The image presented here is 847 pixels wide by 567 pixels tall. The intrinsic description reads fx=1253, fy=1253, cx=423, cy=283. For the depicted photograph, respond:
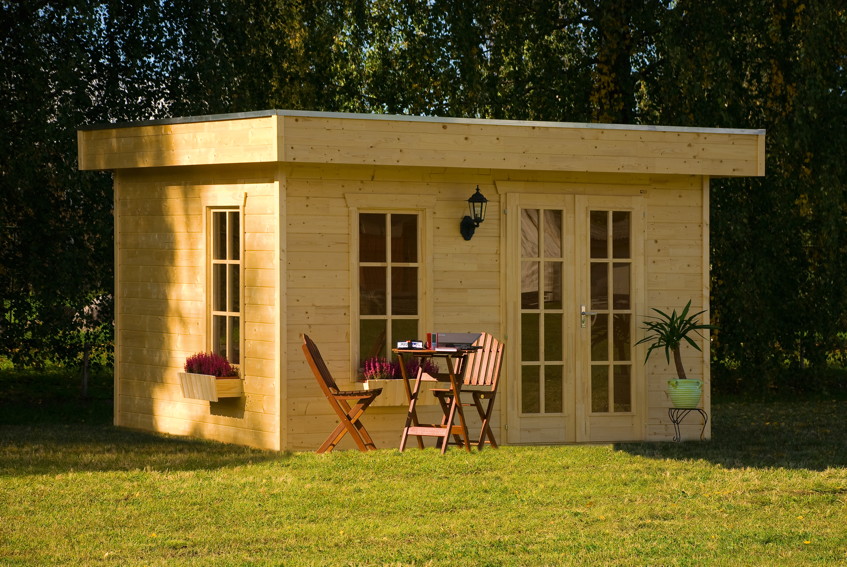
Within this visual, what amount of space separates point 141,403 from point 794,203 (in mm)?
7563

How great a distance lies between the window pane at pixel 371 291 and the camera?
32.7 ft

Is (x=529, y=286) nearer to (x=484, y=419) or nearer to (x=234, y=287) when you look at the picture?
(x=484, y=419)

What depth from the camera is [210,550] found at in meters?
6.23

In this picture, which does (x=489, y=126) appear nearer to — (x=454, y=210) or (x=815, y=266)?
(x=454, y=210)

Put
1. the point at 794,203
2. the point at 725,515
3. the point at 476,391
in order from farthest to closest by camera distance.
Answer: the point at 794,203
the point at 476,391
the point at 725,515

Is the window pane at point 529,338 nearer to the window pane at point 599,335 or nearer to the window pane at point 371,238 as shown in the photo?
the window pane at point 599,335

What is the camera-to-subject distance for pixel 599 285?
10.6 metres

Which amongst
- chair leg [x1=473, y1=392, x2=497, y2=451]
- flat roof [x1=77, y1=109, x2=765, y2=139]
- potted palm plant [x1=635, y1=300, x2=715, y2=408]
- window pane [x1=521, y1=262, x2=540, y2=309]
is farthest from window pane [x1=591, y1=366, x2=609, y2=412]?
flat roof [x1=77, y1=109, x2=765, y2=139]

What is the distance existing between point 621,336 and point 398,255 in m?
2.08

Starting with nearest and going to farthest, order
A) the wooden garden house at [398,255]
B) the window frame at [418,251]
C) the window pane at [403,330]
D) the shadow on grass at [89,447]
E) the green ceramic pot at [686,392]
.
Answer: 1. the shadow on grass at [89,447]
2. the wooden garden house at [398,255]
3. the window frame at [418,251]
4. the window pane at [403,330]
5. the green ceramic pot at [686,392]

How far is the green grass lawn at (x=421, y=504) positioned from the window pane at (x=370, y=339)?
3.49 ft

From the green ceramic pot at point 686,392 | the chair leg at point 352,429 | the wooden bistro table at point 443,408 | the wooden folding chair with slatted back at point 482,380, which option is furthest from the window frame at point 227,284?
the green ceramic pot at point 686,392

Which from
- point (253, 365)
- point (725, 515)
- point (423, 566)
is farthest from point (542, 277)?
point (423, 566)

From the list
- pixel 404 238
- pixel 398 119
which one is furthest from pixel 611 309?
pixel 398 119
